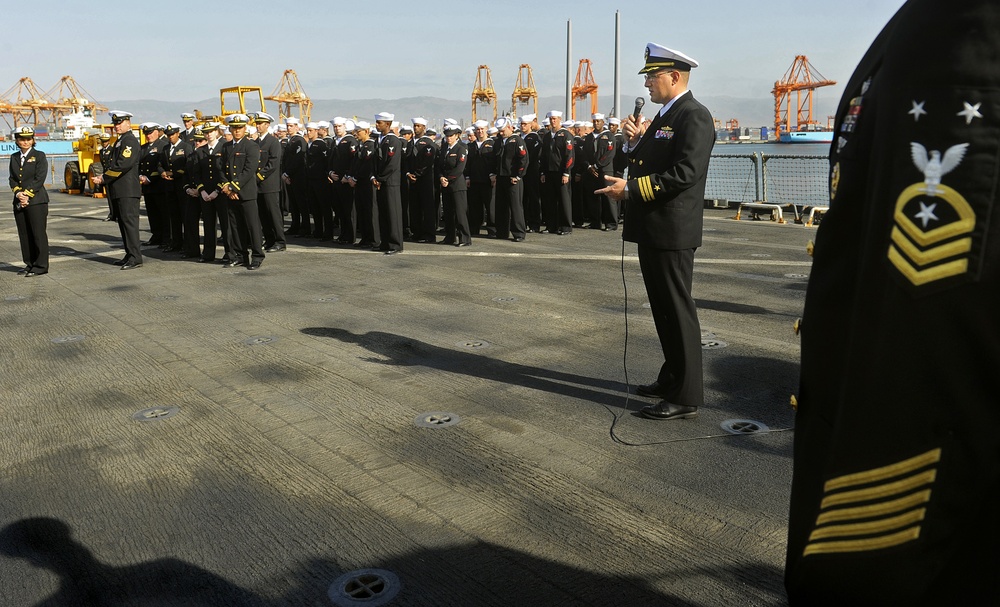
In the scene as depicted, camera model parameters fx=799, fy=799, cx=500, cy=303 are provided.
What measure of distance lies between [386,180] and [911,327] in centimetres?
1091

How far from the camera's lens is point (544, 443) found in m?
4.05

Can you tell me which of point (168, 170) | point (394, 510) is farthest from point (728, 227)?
point (394, 510)

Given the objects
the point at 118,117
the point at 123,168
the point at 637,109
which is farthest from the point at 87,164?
the point at 637,109

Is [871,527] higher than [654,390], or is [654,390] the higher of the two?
[871,527]

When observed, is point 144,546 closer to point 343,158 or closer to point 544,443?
point 544,443

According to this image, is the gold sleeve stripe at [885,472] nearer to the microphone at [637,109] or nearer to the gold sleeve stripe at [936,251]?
the gold sleeve stripe at [936,251]

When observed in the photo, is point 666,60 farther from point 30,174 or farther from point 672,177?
point 30,174

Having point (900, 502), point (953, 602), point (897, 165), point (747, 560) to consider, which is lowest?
point (747, 560)

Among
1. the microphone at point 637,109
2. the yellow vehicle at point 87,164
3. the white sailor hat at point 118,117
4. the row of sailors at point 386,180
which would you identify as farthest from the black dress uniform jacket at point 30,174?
the yellow vehicle at point 87,164

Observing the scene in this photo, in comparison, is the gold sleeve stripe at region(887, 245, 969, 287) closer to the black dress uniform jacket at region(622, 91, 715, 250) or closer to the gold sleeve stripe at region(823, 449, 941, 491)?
the gold sleeve stripe at region(823, 449, 941, 491)

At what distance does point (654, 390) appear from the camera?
472cm

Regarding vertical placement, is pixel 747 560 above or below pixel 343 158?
below

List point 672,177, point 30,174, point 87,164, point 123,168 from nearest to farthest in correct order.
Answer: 1. point 672,177
2. point 30,174
3. point 123,168
4. point 87,164

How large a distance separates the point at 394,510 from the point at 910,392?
259cm
